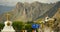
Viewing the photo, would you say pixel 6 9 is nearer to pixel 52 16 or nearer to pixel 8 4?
pixel 8 4

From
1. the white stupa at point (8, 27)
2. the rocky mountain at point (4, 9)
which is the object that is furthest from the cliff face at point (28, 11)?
the white stupa at point (8, 27)

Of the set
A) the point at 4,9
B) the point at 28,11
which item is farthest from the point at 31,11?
the point at 4,9

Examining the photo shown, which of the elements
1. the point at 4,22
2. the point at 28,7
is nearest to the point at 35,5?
the point at 28,7

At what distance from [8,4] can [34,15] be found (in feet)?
4.01

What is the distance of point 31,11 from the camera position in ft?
30.1

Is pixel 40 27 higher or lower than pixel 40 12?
lower

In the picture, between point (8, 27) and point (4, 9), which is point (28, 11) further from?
point (8, 27)

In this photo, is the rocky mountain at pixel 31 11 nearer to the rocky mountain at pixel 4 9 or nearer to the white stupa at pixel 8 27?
the rocky mountain at pixel 4 9

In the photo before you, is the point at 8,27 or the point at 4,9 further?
the point at 4,9

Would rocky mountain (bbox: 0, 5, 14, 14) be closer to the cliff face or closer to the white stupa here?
the cliff face

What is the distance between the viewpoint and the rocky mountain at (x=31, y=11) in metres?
9.09

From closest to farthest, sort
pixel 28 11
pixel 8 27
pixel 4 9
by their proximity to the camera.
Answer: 1. pixel 8 27
2. pixel 4 9
3. pixel 28 11

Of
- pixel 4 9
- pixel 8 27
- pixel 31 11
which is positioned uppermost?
pixel 4 9

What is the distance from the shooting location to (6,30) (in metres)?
8.20
